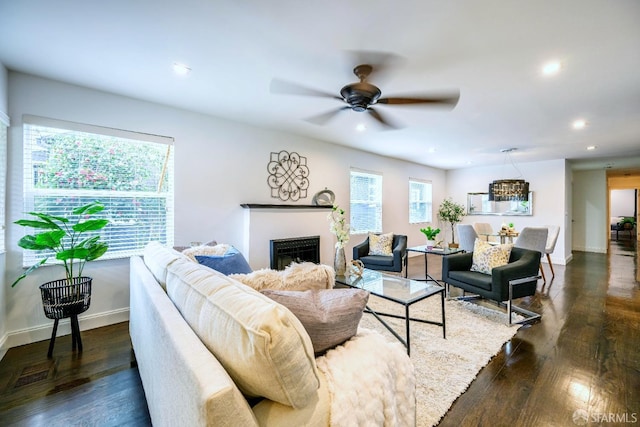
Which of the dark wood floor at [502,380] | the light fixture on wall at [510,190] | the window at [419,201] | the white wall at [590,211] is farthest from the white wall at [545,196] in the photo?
the dark wood floor at [502,380]

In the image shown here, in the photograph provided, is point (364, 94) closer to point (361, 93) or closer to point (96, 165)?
point (361, 93)

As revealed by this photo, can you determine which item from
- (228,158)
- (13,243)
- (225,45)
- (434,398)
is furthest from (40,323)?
(434,398)

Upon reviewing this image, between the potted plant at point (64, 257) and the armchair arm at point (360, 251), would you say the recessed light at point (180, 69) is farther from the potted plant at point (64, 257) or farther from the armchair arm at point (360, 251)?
the armchair arm at point (360, 251)

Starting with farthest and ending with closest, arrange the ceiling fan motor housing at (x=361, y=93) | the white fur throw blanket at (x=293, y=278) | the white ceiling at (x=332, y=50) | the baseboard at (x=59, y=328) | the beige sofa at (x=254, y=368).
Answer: the baseboard at (x=59, y=328) → the ceiling fan motor housing at (x=361, y=93) → the white ceiling at (x=332, y=50) → the white fur throw blanket at (x=293, y=278) → the beige sofa at (x=254, y=368)

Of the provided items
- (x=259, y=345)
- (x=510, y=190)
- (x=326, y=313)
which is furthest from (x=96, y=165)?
(x=510, y=190)

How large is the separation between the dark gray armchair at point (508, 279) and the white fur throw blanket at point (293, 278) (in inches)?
87.3

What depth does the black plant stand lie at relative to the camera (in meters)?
2.28

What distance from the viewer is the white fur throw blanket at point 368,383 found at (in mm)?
956

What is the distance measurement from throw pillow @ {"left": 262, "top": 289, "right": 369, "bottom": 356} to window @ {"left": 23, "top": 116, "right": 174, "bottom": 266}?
8.87 ft

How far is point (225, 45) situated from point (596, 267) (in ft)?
25.7

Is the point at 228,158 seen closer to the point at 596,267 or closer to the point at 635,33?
the point at 635,33

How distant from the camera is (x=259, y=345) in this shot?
0.71m

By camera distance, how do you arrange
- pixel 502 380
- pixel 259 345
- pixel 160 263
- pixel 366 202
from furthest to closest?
1. pixel 366 202
2. pixel 502 380
3. pixel 160 263
4. pixel 259 345

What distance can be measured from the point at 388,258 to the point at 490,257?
57.0 inches
